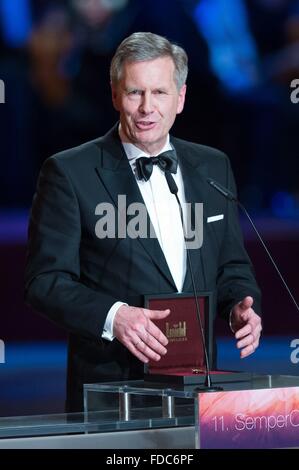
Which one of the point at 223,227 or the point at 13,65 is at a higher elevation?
the point at 13,65

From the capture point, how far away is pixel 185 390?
2176 millimetres

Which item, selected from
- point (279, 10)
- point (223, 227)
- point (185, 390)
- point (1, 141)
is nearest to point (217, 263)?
point (223, 227)

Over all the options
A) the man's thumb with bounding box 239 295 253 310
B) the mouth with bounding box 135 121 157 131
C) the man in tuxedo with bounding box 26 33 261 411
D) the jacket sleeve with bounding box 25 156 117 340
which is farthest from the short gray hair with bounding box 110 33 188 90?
the man's thumb with bounding box 239 295 253 310

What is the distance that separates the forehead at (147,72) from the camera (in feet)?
9.07

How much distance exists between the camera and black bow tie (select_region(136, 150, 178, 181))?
2836mm

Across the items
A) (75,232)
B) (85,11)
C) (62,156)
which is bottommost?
(75,232)

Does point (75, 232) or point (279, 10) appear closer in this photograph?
point (75, 232)

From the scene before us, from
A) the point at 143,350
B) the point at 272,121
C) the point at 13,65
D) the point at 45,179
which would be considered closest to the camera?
the point at 143,350

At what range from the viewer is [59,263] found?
8.73ft

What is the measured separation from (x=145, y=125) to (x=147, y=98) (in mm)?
68

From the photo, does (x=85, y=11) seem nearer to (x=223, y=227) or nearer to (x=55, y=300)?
(x=223, y=227)

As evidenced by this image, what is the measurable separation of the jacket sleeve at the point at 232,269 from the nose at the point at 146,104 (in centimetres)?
33

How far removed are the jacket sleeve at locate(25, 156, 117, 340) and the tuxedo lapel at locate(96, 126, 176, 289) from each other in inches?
3.9
